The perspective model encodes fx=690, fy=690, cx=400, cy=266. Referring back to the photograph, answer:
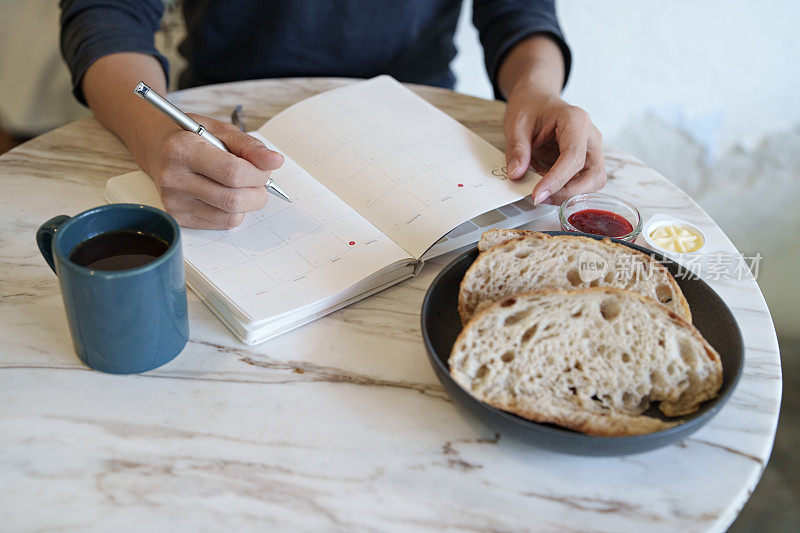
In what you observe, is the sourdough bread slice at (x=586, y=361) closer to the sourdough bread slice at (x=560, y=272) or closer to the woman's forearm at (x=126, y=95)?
the sourdough bread slice at (x=560, y=272)

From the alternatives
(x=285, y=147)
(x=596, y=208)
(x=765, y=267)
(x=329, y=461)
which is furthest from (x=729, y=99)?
(x=329, y=461)

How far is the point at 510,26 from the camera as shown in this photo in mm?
1626

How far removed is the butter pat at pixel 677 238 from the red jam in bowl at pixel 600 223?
2.6 inches

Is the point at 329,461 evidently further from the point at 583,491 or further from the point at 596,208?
the point at 596,208

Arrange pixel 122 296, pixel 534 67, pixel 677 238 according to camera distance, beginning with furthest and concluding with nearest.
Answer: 1. pixel 534 67
2. pixel 677 238
3. pixel 122 296

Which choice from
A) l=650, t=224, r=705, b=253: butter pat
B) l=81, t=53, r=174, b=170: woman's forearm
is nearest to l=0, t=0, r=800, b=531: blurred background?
l=81, t=53, r=174, b=170: woman's forearm

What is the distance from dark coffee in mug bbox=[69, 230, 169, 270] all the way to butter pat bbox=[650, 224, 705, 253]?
786 millimetres

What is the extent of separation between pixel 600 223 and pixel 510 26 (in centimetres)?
70

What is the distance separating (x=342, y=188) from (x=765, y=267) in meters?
1.92

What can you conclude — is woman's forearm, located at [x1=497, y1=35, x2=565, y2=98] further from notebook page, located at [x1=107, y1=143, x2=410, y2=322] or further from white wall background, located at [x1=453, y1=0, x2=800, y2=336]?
white wall background, located at [x1=453, y1=0, x2=800, y2=336]

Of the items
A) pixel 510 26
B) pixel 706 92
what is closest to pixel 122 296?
pixel 510 26

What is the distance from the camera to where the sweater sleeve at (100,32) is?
138 centimetres

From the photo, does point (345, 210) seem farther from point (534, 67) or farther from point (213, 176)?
point (534, 67)

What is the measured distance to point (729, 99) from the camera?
2.75 metres
